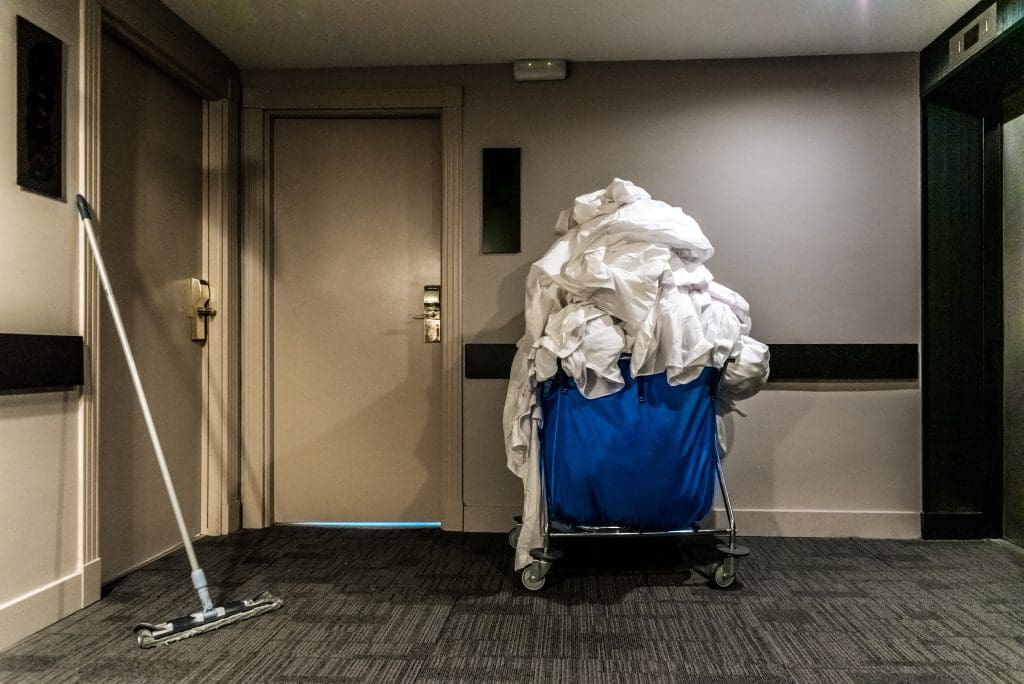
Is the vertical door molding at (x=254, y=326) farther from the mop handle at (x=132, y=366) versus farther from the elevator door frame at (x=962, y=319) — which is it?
the elevator door frame at (x=962, y=319)

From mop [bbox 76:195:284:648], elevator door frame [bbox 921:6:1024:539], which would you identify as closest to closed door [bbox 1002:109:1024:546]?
elevator door frame [bbox 921:6:1024:539]

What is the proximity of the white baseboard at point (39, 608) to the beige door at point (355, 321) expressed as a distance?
4.07ft

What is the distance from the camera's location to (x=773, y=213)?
320 cm

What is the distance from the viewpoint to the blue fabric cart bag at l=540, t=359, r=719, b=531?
2.25 meters

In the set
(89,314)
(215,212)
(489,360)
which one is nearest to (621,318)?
(489,360)

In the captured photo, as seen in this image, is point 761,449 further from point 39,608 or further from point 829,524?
point 39,608

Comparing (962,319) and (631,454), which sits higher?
(962,319)

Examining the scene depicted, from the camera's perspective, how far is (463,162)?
325 cm

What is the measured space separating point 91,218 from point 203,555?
4.64 ft

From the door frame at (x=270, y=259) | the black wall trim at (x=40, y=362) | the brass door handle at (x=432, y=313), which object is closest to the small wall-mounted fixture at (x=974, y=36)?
the door frame at (x=270, y=259)

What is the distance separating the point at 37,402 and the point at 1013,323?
12.3 ft

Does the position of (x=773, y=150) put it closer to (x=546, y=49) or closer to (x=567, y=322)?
(x=546, y=49)

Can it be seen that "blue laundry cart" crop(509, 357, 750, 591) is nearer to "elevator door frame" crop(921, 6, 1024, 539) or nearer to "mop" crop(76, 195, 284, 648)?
"mop" crop(76, 195, 284, 648)

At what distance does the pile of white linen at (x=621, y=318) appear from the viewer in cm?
219
